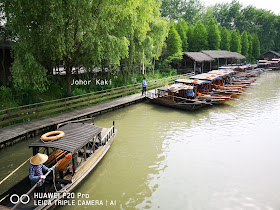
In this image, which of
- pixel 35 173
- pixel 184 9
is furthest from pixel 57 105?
pixel 184 9

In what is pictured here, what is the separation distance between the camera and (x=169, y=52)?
36781 millimetres

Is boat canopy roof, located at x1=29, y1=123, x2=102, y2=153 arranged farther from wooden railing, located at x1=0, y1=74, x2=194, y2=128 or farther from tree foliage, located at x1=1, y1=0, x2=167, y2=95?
tree foliage, located at x1=1, y1=0, x2=167, y2=95

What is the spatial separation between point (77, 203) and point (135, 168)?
306 centimetres

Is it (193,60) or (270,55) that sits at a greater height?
(270,55)

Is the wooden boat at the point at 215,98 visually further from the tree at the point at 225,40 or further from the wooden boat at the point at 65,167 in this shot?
the tree at the point at 225,40

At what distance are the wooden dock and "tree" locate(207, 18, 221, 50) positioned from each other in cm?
3751

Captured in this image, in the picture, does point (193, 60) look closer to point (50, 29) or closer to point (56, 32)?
point (50, 29)

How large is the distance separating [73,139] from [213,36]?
1898 inches

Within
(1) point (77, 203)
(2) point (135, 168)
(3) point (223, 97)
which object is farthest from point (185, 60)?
(1) point (77, 203)

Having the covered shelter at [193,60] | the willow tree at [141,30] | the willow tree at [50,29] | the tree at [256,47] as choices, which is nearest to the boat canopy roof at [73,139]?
the willow tree at [50,29]

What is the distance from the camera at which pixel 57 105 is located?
15.5 meters

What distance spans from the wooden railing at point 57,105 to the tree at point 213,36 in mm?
29992

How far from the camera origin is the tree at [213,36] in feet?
161

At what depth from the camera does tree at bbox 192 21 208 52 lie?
46.8 meters
